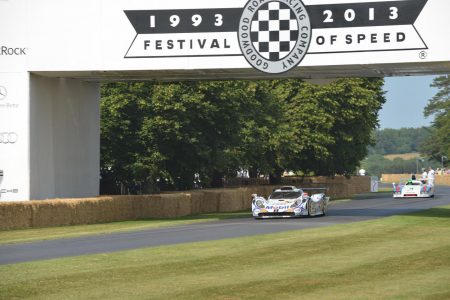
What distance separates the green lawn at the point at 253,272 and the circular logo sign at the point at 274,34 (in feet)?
29.6

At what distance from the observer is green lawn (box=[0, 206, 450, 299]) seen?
13289mm

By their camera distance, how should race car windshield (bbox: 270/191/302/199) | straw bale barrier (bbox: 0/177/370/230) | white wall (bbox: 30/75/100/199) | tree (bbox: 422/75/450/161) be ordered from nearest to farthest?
straw bale barrier (bbox: 0/177/370/230) → white wall (bbox: 30/75/100/199) → race car windshield (bbox: 270/191/302/199) → tree (bbox: 422/75/450/161)

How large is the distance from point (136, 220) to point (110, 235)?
9897 mm

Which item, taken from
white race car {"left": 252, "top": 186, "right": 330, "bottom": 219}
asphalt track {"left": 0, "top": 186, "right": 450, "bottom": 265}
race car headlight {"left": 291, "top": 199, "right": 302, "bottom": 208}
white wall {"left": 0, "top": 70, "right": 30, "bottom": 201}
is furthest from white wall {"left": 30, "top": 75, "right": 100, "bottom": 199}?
race car headlight {"left": 291, "top": 199, "right": 302, "bottom": 208}

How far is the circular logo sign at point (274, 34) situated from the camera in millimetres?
30812

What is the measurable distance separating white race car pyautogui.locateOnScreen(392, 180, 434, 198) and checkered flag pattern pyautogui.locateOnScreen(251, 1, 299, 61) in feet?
98.6

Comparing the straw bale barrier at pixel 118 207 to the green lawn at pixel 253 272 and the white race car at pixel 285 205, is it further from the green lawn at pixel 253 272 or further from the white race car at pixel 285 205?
the green lawn at pixel 253 272

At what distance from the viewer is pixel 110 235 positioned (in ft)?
86.6

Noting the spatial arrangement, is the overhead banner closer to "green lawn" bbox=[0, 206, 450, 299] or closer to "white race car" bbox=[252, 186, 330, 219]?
"white race car" bbox=[252, 186, 330, 219]

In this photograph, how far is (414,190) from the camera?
59.4 m

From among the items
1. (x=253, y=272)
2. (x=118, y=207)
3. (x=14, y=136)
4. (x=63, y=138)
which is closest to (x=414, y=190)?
(x=118, y=207)

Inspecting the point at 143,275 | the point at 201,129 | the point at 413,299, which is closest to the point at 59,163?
the point at 201,129

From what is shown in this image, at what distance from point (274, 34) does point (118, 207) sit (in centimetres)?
916

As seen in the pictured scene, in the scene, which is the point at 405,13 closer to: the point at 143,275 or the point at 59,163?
the point at 59,163
